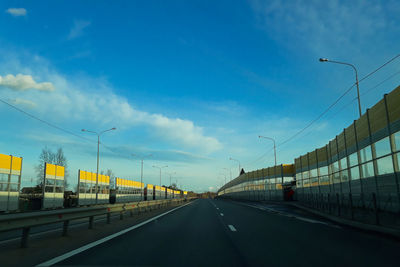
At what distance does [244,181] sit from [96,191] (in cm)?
5846

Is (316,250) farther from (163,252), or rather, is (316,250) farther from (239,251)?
(163,252)

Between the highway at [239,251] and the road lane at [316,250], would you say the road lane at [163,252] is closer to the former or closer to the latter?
the highway at [239,251]

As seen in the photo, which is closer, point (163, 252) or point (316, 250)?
point (163, 252)

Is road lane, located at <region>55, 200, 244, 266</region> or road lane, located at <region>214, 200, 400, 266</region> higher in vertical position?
road lane, located at <region>55, 200, 244, 266</region>

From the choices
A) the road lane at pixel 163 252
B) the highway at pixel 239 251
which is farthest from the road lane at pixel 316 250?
the road lane at pixel 163 252

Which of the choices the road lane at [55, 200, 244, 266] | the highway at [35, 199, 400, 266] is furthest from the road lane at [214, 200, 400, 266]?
the road lane at [55, 200, 244, 266]

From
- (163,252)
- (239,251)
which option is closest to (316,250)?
(239,251)

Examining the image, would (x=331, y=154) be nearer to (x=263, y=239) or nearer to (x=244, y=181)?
(x=263, y=239)

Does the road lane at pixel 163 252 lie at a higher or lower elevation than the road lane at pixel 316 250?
higher

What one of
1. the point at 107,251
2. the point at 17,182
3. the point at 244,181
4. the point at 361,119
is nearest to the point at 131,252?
the point at 107,251

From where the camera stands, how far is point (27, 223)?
8.45 metres

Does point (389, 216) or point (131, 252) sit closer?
point (131, 252)

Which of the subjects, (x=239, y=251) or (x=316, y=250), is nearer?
(x=239, y=251)

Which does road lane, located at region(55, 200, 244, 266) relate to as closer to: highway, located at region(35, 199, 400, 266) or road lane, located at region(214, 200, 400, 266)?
highway, located at region(35, 199, 400, 266)
